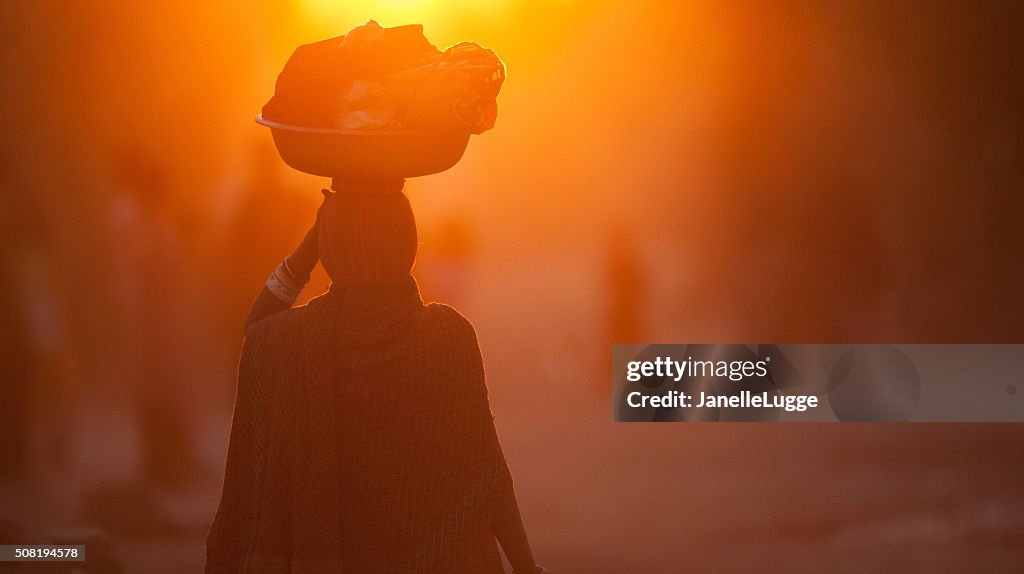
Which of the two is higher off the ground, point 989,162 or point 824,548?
point 989,162

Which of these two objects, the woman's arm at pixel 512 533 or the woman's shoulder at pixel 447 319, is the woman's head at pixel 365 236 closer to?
the woman's shoulder at pixel 447 319

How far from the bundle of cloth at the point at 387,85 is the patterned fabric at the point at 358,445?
258mm

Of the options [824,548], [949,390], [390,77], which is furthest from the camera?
[949,390]

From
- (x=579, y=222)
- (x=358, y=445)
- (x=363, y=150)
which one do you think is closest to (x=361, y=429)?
(x=358, y=445)

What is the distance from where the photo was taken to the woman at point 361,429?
156 centimetres

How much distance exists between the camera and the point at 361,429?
5.29 feet

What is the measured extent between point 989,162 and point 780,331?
4.13 ft

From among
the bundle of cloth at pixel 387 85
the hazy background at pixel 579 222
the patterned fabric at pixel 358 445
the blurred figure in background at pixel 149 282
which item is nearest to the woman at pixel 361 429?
the patterned fabric at pixel 358 445

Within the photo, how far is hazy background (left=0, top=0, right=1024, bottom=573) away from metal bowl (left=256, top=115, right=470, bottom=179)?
2.91 metres

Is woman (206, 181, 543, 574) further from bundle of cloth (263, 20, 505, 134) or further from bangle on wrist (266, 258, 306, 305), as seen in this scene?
bundle of cloth (263, 20, 505, 134)

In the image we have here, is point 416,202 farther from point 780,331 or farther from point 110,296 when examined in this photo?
point 780,331

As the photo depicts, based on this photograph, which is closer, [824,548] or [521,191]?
[824,548]

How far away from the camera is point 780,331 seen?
4.80 metres

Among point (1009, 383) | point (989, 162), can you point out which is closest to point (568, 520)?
point (1009, 383)
